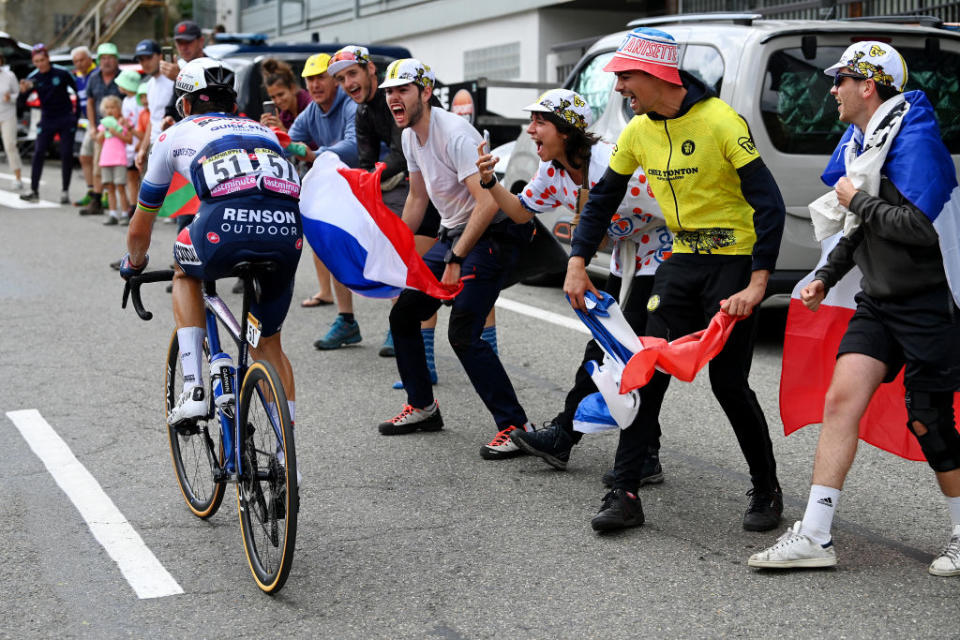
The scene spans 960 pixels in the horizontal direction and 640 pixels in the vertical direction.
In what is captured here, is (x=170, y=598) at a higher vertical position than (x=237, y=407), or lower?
lower

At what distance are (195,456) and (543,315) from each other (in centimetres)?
471

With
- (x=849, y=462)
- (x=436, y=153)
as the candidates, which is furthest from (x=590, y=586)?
(x=436, y=153)

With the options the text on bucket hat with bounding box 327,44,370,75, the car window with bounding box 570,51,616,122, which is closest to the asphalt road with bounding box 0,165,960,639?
the text on bucket hat with bounding box 327,44,370,75

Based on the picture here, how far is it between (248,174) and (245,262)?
32 cm

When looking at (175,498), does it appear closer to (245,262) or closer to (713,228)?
(245,262)

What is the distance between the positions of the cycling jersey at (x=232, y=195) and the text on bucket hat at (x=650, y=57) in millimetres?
1317

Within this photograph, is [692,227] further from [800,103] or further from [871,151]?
[800,103]

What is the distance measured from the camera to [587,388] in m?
5.54

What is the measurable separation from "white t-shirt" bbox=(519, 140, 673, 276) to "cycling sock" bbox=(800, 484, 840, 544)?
1177 millimetres

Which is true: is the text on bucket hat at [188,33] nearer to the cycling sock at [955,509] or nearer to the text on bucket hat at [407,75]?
the text on bucket hat at [407,75]

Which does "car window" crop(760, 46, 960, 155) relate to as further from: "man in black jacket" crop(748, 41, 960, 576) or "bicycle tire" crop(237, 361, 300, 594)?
"bicycle tire" crop(237, 361, 300, 594)

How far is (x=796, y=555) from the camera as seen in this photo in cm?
423

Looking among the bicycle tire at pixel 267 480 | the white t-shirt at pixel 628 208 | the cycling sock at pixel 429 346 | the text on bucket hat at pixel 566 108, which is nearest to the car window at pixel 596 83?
the cycling sock at pixel 429 346

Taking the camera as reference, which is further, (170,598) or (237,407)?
(237,407)
